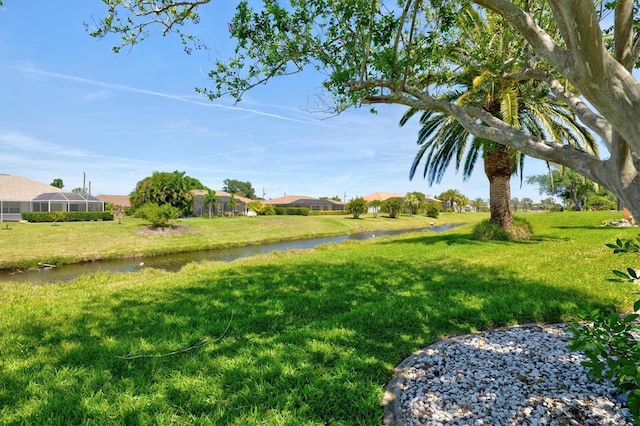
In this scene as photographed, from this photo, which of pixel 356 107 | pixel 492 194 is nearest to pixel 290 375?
pixel 356 107

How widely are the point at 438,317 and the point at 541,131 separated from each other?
44.8 feet

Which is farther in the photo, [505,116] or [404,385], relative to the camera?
[505,116]

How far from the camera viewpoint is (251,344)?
4.22 meters

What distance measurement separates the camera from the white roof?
38406 millimetres

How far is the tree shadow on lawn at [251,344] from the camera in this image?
2.94 m

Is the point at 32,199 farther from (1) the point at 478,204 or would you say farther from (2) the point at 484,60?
(1) the point at 478,204

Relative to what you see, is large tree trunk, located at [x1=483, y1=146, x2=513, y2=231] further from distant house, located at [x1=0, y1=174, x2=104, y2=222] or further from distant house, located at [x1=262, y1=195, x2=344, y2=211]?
distant house, located at [x1=262, y1=195, x2=344, y2=211]

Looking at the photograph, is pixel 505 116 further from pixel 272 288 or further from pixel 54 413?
pixel 54 413

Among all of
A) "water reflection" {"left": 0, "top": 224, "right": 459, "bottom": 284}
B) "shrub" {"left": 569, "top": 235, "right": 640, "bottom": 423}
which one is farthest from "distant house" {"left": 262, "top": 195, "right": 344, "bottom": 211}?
"shrub" {"left": 569, "top": 235, "right": 640, "bottom": 423}

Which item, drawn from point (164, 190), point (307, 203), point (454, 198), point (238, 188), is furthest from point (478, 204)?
point (164, 190)

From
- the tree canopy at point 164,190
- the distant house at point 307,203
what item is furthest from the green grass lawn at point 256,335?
the distant house at point 307,203

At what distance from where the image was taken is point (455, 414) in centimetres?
273

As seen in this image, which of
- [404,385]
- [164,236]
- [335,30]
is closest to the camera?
[404,385]

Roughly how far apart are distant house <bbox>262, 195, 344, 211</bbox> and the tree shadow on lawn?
2995 inches
